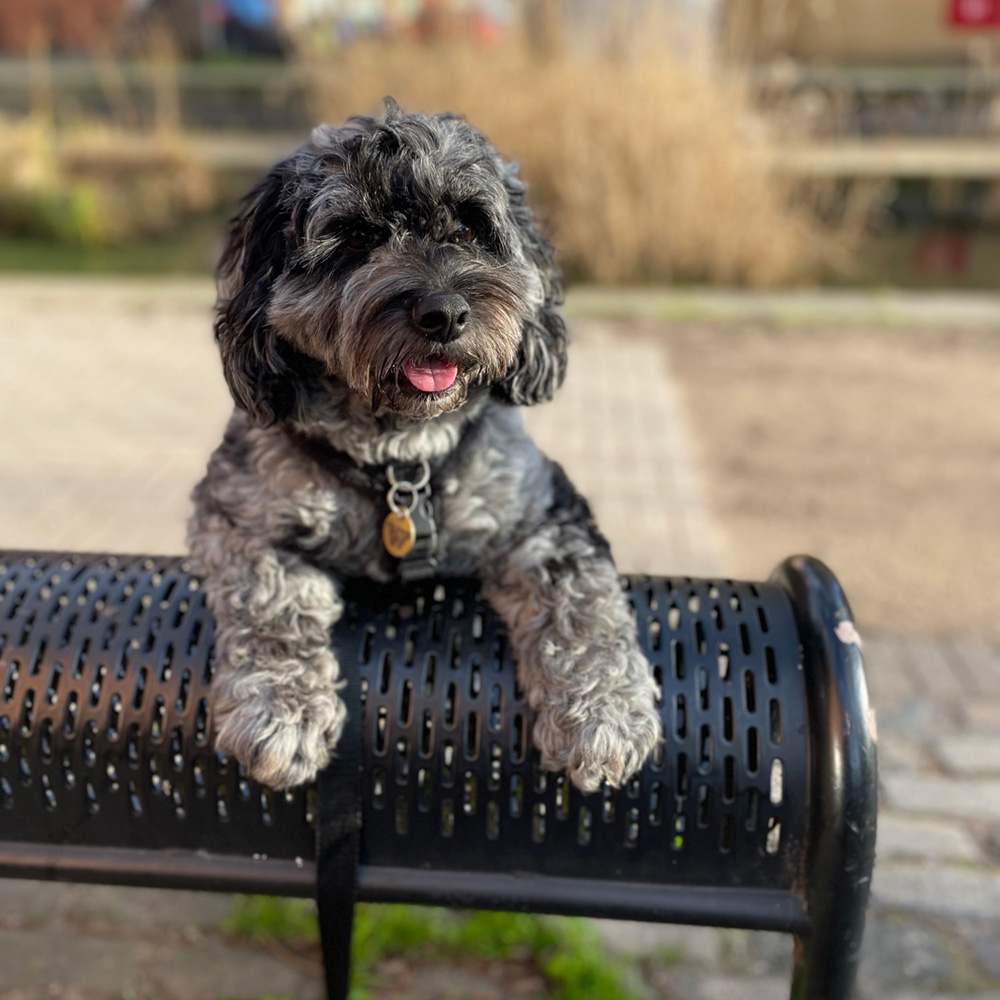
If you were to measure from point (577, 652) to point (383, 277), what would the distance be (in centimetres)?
81

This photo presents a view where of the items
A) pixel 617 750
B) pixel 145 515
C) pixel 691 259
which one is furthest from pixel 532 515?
pixel 691 259

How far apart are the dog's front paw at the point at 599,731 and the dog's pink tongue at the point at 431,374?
0.63 meters

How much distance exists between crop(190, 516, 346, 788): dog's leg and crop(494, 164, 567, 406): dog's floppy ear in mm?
580

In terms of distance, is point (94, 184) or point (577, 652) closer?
point (577, 652)

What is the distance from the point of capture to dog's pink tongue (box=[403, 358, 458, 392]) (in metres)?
2.04

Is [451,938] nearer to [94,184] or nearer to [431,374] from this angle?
[431,374]

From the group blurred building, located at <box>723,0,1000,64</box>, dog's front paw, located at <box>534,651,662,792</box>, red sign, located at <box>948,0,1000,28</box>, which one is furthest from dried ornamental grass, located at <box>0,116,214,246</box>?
red sign, located at <box>948,0,1000,28</box>

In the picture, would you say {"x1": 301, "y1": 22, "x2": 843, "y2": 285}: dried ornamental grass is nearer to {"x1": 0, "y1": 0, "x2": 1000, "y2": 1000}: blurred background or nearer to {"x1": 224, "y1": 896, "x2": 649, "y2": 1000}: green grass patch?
{"x1": 0, "y1": 0, "x2": 1000, "y2": 1000}: blurred background

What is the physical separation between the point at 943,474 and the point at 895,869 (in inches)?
121

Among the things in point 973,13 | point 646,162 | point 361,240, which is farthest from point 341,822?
point 973,13

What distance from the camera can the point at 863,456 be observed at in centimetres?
565

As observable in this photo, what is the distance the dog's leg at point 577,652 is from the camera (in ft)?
6.08

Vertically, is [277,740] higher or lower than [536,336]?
lower

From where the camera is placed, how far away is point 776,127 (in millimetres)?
9469
